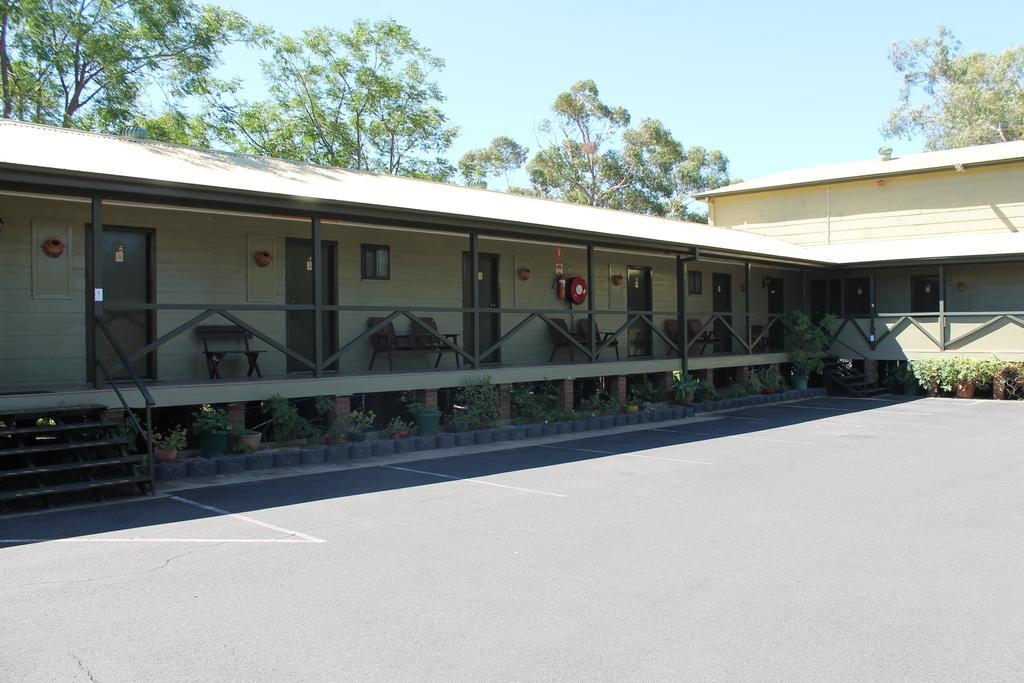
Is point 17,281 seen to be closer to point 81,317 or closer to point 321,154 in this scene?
point 81,317

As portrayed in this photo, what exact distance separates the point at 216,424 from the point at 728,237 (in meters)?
15.0

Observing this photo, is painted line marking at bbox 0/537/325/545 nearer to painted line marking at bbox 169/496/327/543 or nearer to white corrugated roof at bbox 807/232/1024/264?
painted line marking at bbox 169/496/327/543

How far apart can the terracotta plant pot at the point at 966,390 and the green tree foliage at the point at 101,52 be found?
21.8m

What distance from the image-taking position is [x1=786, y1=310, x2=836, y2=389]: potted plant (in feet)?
65.0

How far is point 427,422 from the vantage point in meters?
11.8

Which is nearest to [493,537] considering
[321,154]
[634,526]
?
[634,526]

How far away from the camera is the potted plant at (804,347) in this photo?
19.8m

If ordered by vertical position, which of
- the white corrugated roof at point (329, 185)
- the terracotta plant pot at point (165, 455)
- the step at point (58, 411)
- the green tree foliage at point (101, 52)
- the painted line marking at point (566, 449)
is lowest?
the painted line marking at point (566, 449)

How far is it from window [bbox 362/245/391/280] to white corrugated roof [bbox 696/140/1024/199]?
52.7 feet

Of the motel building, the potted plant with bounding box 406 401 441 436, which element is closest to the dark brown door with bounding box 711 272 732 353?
the motel building

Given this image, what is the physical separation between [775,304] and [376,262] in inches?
536

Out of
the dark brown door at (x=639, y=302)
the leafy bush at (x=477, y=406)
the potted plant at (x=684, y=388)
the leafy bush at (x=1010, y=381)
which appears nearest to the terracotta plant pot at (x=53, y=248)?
the leafy bush at (x=477, y=406)

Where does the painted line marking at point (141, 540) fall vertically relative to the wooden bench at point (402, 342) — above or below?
below

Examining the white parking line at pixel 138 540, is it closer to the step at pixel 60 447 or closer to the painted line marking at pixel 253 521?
the painted line marking at pixel 253 521
